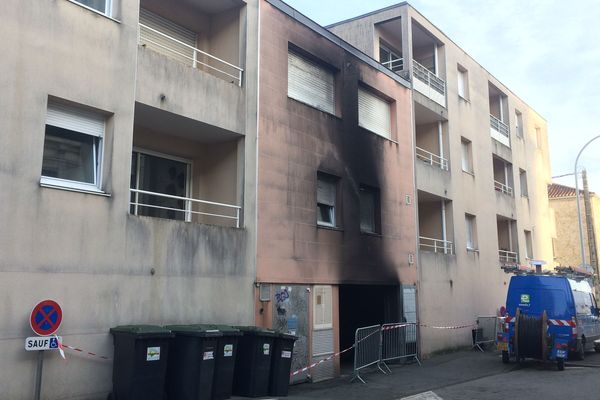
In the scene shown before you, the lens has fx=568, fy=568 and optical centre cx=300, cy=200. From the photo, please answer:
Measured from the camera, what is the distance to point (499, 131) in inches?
1040

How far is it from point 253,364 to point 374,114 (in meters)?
9.47

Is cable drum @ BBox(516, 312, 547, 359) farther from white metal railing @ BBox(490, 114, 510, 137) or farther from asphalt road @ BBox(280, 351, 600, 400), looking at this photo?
white metal railing @ BBox(490, 114, 510, 137)

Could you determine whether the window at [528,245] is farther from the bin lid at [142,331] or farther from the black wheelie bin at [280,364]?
the bin lid at [142,331]

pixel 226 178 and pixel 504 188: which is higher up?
pixel 504 188

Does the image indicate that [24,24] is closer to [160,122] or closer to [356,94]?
[160,122]

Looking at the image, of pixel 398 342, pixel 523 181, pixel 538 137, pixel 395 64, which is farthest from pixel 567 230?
pixel 398 342

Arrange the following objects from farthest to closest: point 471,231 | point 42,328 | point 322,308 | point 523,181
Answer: point 523,181
point 471,231
point 322,308
point 42,328

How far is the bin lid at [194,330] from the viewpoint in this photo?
898cm

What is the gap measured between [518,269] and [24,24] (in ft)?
50.7

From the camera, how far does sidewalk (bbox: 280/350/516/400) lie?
1116 cm

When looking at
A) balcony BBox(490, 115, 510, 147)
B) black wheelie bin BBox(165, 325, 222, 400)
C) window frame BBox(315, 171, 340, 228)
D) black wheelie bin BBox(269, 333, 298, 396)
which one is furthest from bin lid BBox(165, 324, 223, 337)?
balcony BBox(490, 115, 510, 147)

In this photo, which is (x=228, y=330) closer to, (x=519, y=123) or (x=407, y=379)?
(x=407, y=379)

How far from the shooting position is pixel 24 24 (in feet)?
27.4

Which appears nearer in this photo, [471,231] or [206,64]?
[206,64]
